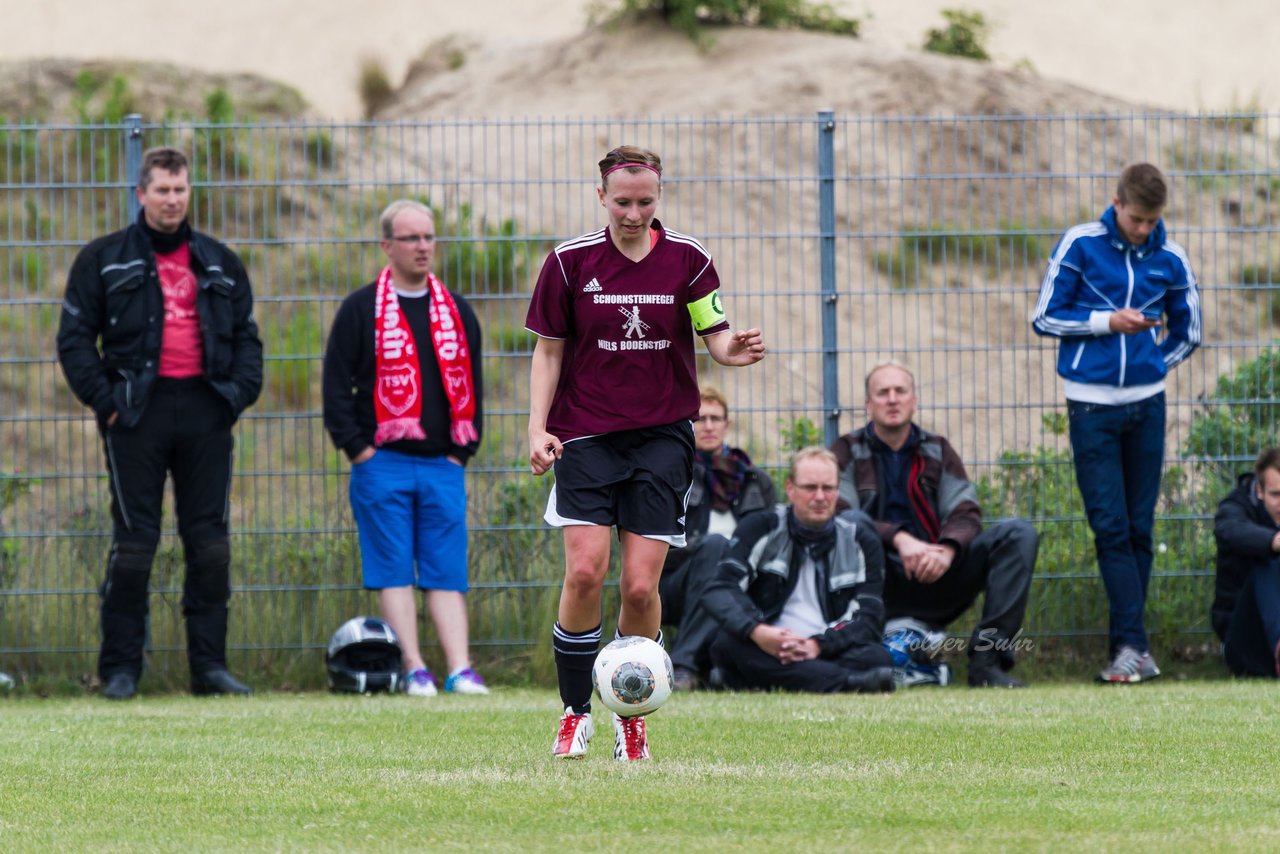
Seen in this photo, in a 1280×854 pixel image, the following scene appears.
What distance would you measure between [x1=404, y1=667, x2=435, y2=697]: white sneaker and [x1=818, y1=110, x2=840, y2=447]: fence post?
8.11ft

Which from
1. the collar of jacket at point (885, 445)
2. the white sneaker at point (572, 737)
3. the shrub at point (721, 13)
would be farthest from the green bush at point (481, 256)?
the shrub at point (721, 13)

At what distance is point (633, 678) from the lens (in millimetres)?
5637

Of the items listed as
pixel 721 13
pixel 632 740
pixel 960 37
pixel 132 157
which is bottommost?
pixel 632 740

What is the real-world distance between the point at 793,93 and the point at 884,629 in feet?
59.8

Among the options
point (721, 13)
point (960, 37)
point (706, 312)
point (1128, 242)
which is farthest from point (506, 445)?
point (960, 37)

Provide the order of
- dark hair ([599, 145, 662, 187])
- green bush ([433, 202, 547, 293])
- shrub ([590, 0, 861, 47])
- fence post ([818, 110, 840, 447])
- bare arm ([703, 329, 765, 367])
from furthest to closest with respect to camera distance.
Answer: shrub ([590, 0, 861, 47])
green bush ([433, 202, 547, 293])
fence post ([818, 110, 840, 447])
dark hair ([599, 145, 662, 187])
bare arm ([703, 329, 765, 367])

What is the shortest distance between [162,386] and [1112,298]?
457cm

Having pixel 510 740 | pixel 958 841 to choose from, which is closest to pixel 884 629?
pixel 510 740

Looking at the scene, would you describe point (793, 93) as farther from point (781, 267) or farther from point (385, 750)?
point (385, 750)

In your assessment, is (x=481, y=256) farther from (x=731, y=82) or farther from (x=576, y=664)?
(x=731, y=82)

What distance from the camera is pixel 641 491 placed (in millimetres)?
5828

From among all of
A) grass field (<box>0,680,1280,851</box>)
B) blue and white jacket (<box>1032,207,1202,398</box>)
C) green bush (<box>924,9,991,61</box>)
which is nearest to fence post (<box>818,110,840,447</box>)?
blue and white jacket (<box>1032,207,1202,398</box>)

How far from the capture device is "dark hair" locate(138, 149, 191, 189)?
858 centimetres

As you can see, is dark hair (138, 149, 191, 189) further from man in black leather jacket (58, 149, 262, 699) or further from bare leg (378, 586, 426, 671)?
bare leg (378, 586, 426, 671)
